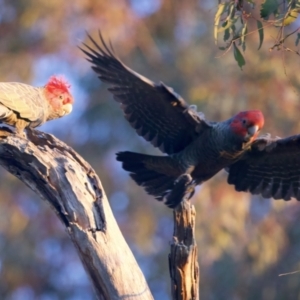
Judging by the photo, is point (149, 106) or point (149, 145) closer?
point (149, 106)

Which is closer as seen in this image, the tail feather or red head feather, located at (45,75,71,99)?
the tail feather

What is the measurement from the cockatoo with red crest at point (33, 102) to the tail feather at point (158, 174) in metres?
0.58

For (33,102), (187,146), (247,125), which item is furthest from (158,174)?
(33,102)

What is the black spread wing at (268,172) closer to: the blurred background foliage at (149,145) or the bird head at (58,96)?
the bird head at (58,96)

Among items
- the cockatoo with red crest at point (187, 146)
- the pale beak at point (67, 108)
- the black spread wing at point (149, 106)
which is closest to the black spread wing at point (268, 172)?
the cockatoo with red crest at point (187, 146)

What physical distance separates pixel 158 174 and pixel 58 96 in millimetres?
883

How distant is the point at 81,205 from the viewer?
3.71 m

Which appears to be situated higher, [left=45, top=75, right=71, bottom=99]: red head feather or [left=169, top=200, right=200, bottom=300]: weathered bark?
[left=45, top=75, right=71, bottom=99]: red head feather

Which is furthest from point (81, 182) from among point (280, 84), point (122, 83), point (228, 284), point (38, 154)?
point (228, 284)

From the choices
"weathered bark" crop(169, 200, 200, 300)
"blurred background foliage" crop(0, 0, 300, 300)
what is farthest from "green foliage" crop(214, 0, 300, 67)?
"blurred background foliage" crop(0, 0, 300, 300)

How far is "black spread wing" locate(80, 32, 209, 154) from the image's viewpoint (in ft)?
15.0

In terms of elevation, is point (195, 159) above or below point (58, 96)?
below

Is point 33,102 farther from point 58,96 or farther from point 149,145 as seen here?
point 149,145

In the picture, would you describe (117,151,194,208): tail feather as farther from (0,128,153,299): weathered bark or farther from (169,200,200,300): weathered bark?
(169,200,200,300): weathered bark
